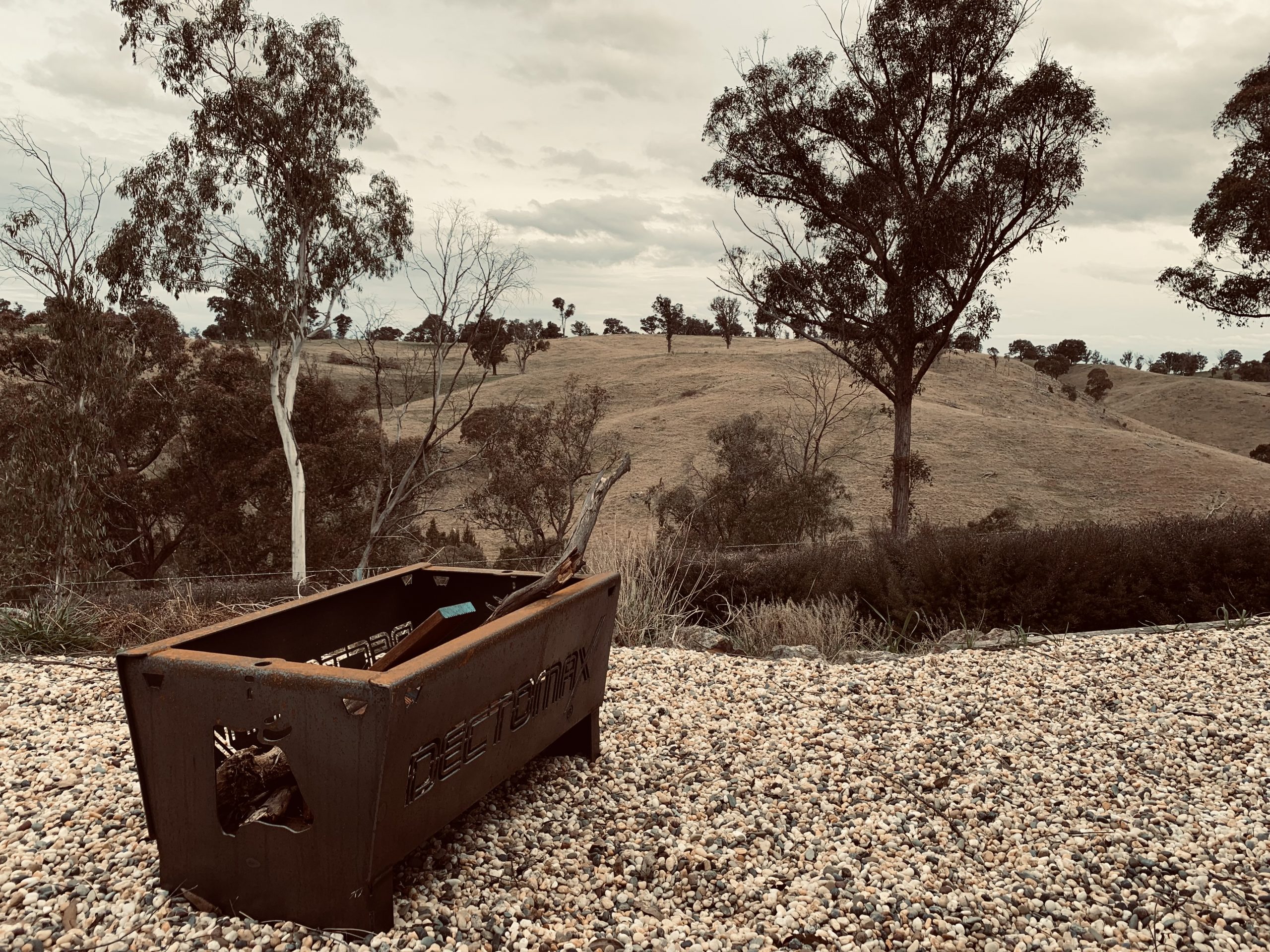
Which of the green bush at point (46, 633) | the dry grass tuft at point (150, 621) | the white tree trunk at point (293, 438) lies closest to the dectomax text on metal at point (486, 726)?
the dry grass tuft at point (150, 621)

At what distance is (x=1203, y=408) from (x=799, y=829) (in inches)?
2423

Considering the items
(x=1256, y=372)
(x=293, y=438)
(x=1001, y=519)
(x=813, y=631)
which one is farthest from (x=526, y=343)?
(x=1256, y=372)

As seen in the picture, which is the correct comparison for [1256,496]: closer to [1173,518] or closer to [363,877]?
[1173,518]

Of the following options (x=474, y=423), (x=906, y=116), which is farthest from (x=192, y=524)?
(x=906, y=116)

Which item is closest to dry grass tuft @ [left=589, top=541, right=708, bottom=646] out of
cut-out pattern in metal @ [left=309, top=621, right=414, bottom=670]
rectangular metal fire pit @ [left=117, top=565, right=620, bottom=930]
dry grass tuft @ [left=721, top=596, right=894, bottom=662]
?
dry grass tuft @ [left=721, top=596, right=894, bottom=662]

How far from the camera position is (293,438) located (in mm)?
15602

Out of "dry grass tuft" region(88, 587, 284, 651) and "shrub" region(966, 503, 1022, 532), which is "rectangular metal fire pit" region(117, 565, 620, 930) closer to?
"dry grass tuft" region(88, 587, 284, 651)

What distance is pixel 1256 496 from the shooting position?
91.8 ft

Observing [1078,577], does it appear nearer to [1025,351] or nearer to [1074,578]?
[1074,578]

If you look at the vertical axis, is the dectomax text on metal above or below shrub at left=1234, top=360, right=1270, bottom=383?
below

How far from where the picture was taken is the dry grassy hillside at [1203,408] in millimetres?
48656

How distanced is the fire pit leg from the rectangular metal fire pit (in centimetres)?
68

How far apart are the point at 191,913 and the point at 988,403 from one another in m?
48.7

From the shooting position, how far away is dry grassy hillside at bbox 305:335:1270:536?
94.8ft
